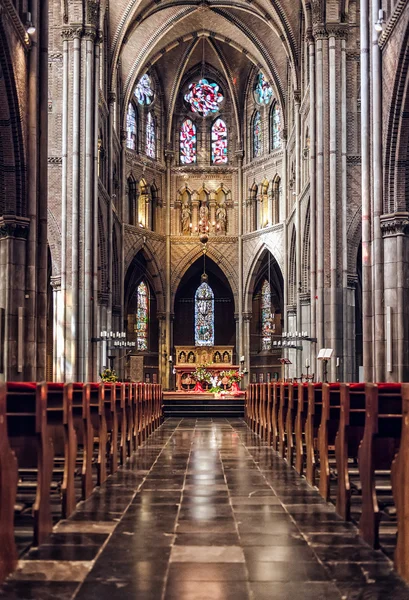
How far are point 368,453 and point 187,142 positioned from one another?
41377 millimetres

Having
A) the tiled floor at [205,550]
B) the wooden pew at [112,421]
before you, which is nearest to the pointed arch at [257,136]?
the wooden pew at [112,421]

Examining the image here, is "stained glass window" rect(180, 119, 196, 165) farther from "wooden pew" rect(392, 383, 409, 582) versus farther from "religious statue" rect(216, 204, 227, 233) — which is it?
"wooden pew" rect(392, 383, 409, 582)

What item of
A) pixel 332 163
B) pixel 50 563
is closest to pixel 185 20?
pixel 332 163

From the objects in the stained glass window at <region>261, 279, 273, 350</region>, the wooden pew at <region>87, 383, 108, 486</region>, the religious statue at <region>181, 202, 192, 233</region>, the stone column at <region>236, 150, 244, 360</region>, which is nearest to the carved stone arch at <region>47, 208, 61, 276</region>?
the stone column at <region>236, 150, 244, 360</region>

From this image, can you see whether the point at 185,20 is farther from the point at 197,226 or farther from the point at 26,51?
the point at 26,51

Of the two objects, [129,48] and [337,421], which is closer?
[337,421]

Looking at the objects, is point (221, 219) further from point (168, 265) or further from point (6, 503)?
point (6, 503)

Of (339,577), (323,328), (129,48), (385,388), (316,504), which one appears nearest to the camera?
(339,577)

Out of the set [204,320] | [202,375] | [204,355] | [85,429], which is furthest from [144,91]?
[85,429]

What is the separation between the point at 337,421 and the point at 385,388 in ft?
7.42

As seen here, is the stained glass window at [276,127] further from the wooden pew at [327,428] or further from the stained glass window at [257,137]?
the wooden pew at [327,428]

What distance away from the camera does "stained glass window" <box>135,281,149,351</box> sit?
44406mm

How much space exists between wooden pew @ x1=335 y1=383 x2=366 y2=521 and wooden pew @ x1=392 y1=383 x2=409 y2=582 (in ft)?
5.42

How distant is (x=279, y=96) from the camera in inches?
1615
